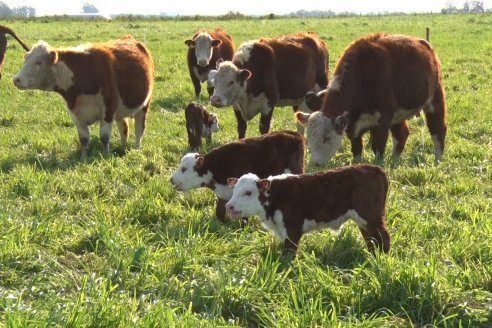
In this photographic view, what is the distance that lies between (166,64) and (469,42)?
12.6 m

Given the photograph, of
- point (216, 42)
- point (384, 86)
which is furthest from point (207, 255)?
point (216, 42)

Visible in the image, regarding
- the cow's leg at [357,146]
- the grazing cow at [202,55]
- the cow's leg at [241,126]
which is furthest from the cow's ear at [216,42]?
the cow's leg at [357,146]

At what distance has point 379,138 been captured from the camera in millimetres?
7898

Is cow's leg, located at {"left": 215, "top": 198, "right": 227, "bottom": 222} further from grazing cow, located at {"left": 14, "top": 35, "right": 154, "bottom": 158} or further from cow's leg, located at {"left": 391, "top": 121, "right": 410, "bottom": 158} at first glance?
cow's leg, located at {"left": 391, "top": 121, "right": 410, "bottom": 158}

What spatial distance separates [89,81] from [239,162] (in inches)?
139

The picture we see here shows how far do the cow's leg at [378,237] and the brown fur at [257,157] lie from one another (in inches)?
57.6

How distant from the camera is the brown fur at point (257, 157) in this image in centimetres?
585

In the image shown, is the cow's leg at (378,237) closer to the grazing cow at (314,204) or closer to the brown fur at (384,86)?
the grazing cow at (314,204)

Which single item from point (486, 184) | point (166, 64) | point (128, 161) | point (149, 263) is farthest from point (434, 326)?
point (166, 64)

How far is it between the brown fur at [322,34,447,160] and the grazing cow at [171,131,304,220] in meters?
1.60

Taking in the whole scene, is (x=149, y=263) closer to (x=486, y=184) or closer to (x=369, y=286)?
(x=369, y=286)

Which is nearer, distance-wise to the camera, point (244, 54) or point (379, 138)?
point (379, 138)

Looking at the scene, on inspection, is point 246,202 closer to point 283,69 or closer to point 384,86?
point 384,86

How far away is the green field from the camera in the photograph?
3568mm
